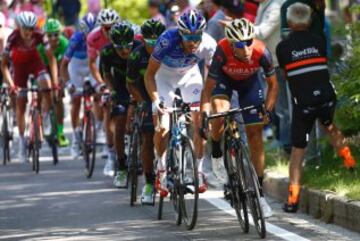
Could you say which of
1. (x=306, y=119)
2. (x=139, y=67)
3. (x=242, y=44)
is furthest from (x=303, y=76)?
(x=139, y=67)

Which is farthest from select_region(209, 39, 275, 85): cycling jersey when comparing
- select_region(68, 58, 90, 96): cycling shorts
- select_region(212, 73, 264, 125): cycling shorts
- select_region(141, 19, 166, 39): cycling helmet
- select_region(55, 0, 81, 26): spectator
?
select_region(55, 0, 81, 26): spectator

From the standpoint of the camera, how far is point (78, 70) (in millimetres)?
19578

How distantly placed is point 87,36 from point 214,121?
21.0 ft

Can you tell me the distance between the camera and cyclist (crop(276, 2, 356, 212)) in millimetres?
12945

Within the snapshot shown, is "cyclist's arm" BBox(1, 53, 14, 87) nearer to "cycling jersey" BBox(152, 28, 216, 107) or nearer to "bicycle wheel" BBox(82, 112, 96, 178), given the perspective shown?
"bicycle wheel" BBox(82, 112, 96, 178)

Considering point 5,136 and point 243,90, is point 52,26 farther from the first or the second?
point 243,90

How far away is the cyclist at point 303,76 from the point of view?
1295cm

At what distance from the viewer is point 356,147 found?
581 inches

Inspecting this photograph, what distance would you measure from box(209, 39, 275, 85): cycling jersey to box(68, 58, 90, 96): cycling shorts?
7.24 m

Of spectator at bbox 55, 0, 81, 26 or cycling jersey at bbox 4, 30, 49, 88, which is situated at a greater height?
spectator at bbox 55, 0, 81, 26

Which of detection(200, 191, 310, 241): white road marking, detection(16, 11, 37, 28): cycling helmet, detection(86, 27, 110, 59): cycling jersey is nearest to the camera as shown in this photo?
detection(200, 191, 310, 241): white road marking

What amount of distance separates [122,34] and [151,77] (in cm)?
178

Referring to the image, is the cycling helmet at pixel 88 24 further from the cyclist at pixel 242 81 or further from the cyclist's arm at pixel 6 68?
the cyclist at pixel 242 81

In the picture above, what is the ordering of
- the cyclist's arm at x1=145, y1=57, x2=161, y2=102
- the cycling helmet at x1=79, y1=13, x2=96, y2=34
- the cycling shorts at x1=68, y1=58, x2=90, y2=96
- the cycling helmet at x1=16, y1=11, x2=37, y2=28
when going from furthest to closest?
the cycling shorts at x1=68, y1=58, x2=90, y2=96 → the cycling helmet at x1=79, y1=13, x2=96, y2=34 → the cycling helmet at x1=16, y1=11, x2=37, y2=28 → the cyclist's arm at x1=145, y1=57, x2=161, y2=102
